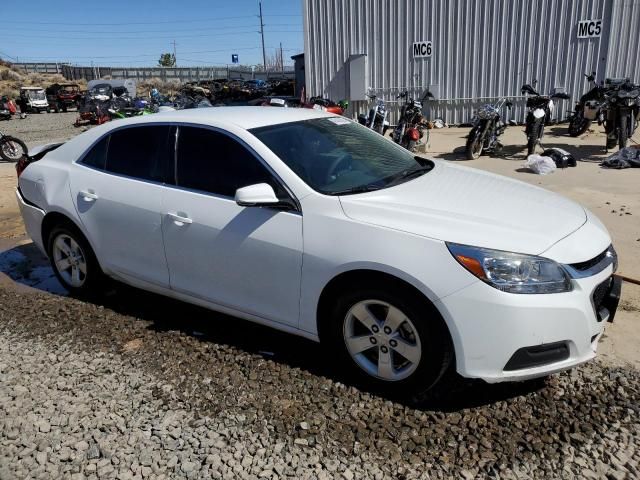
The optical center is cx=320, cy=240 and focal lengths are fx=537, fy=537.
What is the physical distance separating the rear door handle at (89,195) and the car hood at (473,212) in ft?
6.83

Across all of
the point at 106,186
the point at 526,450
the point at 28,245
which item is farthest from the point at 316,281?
the point at 28,245

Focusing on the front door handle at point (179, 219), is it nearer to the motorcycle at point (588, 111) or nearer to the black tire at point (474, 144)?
the black tire at point (474, 144)

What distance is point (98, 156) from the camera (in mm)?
4191

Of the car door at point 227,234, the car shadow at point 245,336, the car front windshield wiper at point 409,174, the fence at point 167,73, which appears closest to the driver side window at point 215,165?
the car door at point 227,234

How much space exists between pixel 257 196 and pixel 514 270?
1413 mm

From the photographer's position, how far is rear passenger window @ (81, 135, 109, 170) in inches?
164

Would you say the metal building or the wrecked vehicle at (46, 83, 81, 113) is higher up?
the metal building

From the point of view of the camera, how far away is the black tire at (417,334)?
2658 mm

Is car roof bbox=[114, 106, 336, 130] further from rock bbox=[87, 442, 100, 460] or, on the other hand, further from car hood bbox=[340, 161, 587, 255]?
rock bbox=[87, 442, 100, 460]

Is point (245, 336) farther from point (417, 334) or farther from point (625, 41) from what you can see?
point (625, 41)

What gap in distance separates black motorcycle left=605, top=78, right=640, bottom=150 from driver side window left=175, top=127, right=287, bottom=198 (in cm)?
842

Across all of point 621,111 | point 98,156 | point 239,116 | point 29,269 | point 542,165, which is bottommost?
point 29,269

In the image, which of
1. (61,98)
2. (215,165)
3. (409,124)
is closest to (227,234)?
(215,165)

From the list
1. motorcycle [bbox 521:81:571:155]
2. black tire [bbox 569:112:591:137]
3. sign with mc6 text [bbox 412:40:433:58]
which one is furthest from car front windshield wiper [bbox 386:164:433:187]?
sign with mc6 text [bbox 412:40:433:58]
